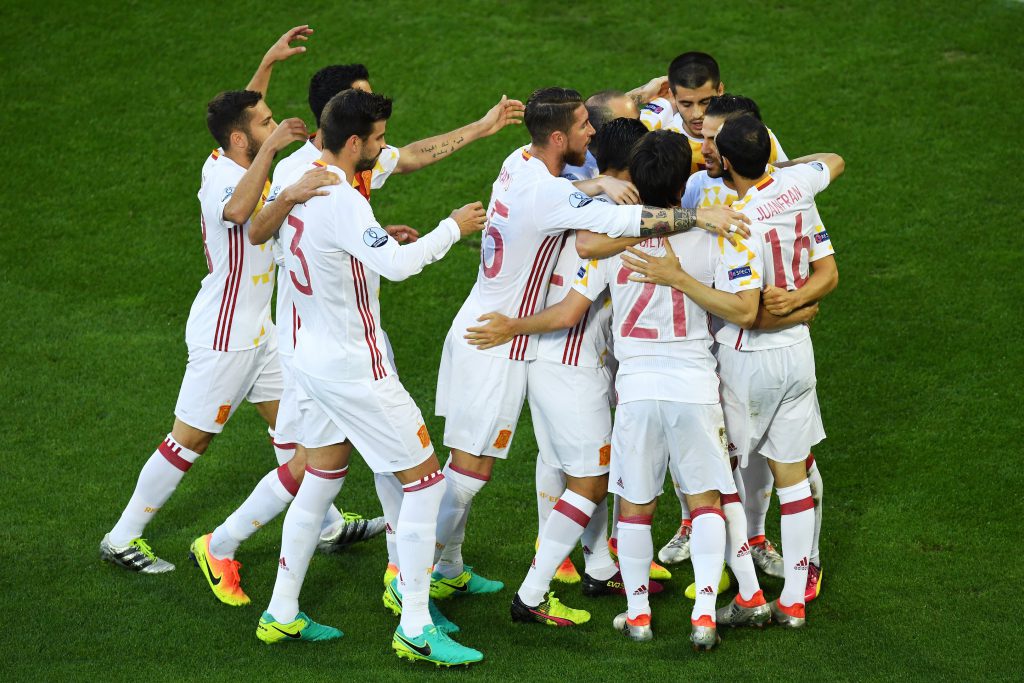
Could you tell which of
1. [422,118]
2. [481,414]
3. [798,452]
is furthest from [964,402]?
[422,118]

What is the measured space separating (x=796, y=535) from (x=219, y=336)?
284 cm

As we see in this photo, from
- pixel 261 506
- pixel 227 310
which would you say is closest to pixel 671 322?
pixel 261 506

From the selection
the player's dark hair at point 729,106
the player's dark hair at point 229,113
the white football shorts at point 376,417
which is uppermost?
the player's dark hair at point 229,113

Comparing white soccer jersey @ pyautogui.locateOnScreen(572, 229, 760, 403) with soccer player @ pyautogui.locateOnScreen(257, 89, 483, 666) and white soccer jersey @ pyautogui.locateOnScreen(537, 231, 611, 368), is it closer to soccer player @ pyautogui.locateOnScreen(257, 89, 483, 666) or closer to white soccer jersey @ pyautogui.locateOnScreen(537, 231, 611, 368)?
white soccer jersey @ pyautogui.locateOnScreen(537, 231, 611, 368)

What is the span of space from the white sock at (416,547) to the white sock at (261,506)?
769 millimetres

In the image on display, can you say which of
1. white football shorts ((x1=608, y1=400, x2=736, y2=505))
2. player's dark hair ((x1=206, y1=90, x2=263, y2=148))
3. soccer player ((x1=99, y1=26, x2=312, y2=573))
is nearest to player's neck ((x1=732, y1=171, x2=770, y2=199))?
white football shorts ((x1=608, y1=400, x2=736, y2=505))

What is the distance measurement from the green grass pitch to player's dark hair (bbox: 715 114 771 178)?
1.99 m

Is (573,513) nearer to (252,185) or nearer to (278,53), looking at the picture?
(252,185)

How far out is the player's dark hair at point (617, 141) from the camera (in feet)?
16.7

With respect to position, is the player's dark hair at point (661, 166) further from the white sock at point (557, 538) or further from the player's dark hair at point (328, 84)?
the player's dark hair at point (328, 84)

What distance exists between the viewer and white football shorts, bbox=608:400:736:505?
4.91 meters

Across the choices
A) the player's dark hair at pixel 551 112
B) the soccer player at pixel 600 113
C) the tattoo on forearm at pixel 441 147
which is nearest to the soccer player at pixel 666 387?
the player's dark hair at pixel 551 112

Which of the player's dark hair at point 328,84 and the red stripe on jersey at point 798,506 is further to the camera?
the player's dark hair at point 328,84

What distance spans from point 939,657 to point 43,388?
18.1ft
